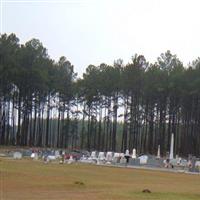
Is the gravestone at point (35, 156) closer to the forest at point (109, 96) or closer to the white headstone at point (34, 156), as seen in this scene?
the white headstone at point (34, 156)

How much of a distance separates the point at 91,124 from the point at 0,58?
87.1ft

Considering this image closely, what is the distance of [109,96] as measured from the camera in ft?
336

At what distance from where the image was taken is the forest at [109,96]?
90.6 metres

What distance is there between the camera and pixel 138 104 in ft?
316

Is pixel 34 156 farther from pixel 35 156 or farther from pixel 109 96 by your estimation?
pixel 109 96

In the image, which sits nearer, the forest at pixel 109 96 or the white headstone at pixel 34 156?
the white headstone at pixel 34 156

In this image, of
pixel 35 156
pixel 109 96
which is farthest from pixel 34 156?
Answer: pixel 109 96

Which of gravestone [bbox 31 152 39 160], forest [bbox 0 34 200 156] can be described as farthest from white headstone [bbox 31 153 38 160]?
forest [bbox 0 34 200 156]

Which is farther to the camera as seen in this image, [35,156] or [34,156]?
[34,156]

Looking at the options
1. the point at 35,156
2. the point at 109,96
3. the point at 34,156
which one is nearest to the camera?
the point at 35,156

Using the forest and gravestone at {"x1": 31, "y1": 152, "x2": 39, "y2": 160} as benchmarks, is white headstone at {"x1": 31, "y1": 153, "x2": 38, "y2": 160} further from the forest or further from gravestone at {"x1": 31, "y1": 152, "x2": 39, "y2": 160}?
the forest

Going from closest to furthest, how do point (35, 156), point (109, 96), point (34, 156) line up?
point (35, 156) < point (34, 156) < point (109, 96)

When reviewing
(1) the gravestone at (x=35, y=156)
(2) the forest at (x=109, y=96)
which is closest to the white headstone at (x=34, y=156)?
(1) the gravestone at (x=35, y=156)

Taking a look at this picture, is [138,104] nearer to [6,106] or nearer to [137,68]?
[137,68]
